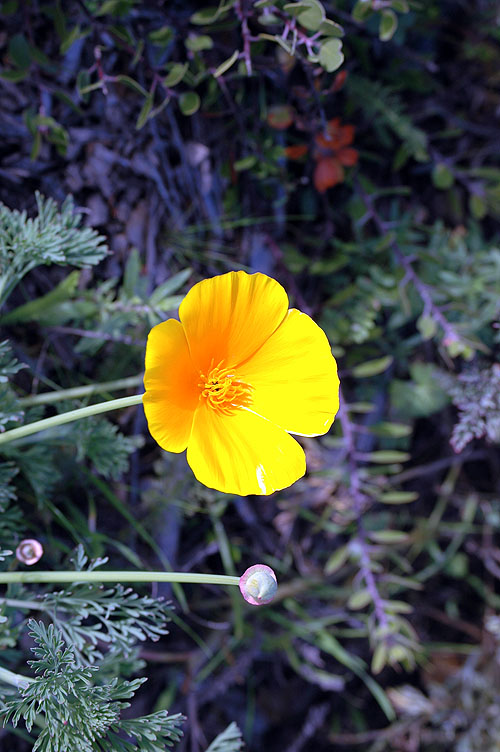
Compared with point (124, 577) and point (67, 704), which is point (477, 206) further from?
point (67, 704)

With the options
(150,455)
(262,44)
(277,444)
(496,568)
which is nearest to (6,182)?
(262,44)

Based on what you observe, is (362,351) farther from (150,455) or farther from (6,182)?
(6,182)

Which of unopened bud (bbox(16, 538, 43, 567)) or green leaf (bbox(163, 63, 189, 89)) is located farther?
green leaf (bbox(163, 63, 189, 89))

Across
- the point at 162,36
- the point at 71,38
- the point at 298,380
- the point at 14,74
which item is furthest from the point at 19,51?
the point at 298,380

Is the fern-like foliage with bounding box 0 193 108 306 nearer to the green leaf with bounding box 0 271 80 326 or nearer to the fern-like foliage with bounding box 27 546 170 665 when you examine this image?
the green leaf with bounding box 0 271 80 326

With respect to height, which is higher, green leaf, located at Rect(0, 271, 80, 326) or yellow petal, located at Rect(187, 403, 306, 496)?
yellow petal, located at Rect(187, 403, 306, 496)

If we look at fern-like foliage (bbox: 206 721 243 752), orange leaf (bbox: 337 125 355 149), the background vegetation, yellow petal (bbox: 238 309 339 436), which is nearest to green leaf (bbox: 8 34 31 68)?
the background vegetation

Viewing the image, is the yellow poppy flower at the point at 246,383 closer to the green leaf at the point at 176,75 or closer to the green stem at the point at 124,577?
the green stem at the point at 124,577
